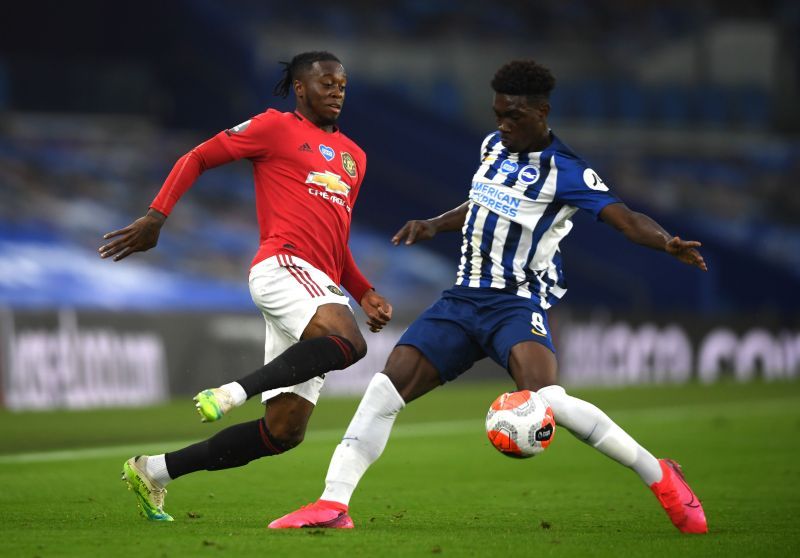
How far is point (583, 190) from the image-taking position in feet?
22.0

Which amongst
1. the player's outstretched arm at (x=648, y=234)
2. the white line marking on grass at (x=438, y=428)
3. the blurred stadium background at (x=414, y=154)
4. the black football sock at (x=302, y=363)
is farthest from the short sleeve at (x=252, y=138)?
the blurred stadium background at (x=414, y=154)

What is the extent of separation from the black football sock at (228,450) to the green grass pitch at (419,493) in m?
0.28

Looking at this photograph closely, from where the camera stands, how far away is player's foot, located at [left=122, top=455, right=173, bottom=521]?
6801 mm

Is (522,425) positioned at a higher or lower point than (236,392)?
lower

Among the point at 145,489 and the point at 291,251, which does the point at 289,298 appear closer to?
the point at 291,251

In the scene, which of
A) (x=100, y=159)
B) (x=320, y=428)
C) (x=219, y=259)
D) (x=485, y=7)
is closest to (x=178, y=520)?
(x=320, y=428)

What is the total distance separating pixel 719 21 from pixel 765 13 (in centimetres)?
115

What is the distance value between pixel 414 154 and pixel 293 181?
18.9m

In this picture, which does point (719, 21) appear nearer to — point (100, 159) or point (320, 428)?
point (100, 159)

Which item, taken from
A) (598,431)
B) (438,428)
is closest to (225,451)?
(598,431)

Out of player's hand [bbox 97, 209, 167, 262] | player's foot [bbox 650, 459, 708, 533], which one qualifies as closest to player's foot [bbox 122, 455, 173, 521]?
player's hand [bbox 97, 209, 167, 262]

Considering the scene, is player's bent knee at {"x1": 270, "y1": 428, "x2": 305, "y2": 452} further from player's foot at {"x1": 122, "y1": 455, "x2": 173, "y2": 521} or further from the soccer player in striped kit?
player's foot at {"x1": 122, "y1": 455, "x2": 173, "y2": 521}

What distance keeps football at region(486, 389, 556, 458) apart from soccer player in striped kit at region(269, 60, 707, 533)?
15cm

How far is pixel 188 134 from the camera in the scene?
26016 millimetres
